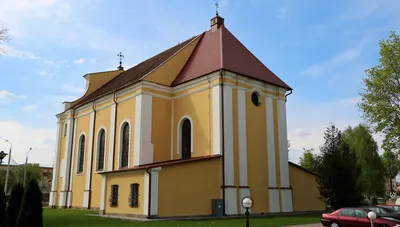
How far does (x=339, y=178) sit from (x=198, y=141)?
831cm

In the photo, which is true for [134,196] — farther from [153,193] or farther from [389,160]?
[389,160]

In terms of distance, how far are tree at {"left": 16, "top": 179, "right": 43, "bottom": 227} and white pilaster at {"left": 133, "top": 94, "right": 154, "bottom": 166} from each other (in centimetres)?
1048

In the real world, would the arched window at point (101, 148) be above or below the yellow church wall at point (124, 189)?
above

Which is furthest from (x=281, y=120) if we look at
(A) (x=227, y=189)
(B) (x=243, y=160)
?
(A) (x=227, y=189)

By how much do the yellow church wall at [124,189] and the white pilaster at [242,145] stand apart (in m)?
5.78

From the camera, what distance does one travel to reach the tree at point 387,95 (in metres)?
27.5

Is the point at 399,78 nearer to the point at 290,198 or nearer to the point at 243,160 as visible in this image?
the point at 290,198

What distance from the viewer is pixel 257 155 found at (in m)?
23.4

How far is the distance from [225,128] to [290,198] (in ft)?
21.6

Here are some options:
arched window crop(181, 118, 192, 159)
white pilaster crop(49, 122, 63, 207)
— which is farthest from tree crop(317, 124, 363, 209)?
white pilaster crop(49, 122, 63, 207)

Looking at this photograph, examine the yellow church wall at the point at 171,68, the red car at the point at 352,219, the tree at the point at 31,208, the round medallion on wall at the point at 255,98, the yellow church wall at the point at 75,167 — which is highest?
the yellow church wall at the point at 171,68

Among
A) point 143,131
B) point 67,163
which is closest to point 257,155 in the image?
point 143,131

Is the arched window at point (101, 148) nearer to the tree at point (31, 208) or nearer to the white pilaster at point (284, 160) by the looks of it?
the white pilaster at point (284, 160)

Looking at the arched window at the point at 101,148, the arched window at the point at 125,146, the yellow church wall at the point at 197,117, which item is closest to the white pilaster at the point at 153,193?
the yellow church wall at the point at 197,117
